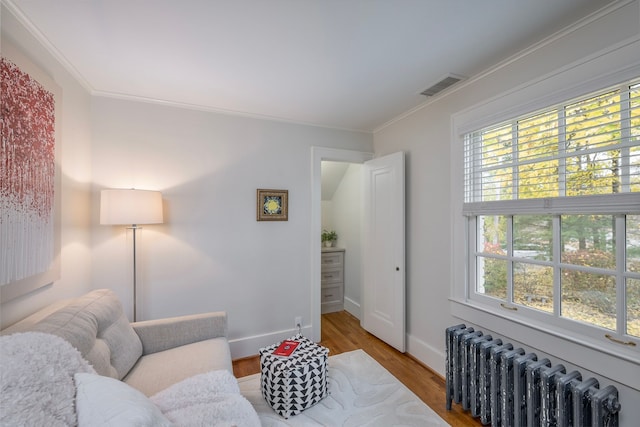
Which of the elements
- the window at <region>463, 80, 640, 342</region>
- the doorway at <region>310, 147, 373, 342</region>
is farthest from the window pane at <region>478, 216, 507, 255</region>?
the doorway at <region>310, 147, 373, 342</region>

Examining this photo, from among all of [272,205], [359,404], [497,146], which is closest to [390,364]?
[359,404]

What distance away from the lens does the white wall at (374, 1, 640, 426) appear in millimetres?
1317

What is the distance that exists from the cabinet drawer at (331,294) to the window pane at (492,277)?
7.56ft

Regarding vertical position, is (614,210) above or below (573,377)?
above

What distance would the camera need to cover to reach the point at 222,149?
2643 mm

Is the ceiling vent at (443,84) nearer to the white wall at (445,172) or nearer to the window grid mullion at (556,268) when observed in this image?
the white wall at (445,172)

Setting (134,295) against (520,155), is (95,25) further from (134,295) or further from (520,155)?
(520,155)

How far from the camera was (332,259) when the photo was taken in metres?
A: 4.04

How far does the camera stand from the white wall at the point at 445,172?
1.32 meters

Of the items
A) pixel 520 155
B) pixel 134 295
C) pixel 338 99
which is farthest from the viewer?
pixel 338 99

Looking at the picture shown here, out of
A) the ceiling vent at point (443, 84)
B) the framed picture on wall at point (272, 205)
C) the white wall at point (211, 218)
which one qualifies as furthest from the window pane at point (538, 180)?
the framed picture on wall at point (272, 205)

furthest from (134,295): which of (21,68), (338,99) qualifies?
(338,99)

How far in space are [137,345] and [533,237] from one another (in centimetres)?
274

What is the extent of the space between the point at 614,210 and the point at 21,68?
3.13m
